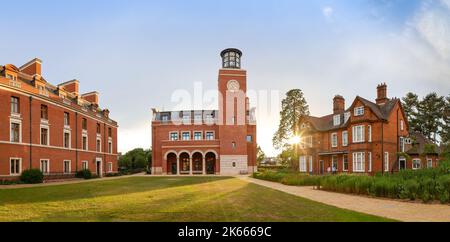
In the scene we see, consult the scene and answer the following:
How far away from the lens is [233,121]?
4928 cm

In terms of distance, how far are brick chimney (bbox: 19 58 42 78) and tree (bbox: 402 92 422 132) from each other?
186 feet

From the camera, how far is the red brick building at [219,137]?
49.1 meters

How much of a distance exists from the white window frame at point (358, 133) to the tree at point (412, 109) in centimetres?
2661

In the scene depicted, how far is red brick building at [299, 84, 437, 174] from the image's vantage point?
102 ft

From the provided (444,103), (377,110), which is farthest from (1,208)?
(444,103)

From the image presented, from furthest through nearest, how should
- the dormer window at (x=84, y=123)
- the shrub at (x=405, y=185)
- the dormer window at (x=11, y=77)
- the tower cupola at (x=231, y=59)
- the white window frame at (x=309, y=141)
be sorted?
the tower cupola at (x=231, y=59)
the white window frame at (x=309, y=141)
the dormer window at (x=84, y=123)
the dormer window at (x=11, y=77)
the shrub at (x=405, y=185)

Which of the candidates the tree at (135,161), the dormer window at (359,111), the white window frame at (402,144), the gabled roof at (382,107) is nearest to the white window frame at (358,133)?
the dormer window at (359,111)

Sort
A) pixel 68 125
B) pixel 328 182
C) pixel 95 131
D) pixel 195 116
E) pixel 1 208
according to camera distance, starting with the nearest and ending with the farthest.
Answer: pixel 1 208, pixel 328 182, pixel 68 125, pixel 95 131, pixel 195 116

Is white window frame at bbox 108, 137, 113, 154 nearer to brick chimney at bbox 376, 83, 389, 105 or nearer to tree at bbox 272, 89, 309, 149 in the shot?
tree at bbox 272, 89, 309, 149

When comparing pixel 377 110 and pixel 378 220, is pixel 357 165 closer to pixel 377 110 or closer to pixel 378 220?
pixel 377 110

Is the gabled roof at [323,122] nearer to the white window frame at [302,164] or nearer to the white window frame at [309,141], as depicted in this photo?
the white window frame at [309,141]

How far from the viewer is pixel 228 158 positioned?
49.1 meters
